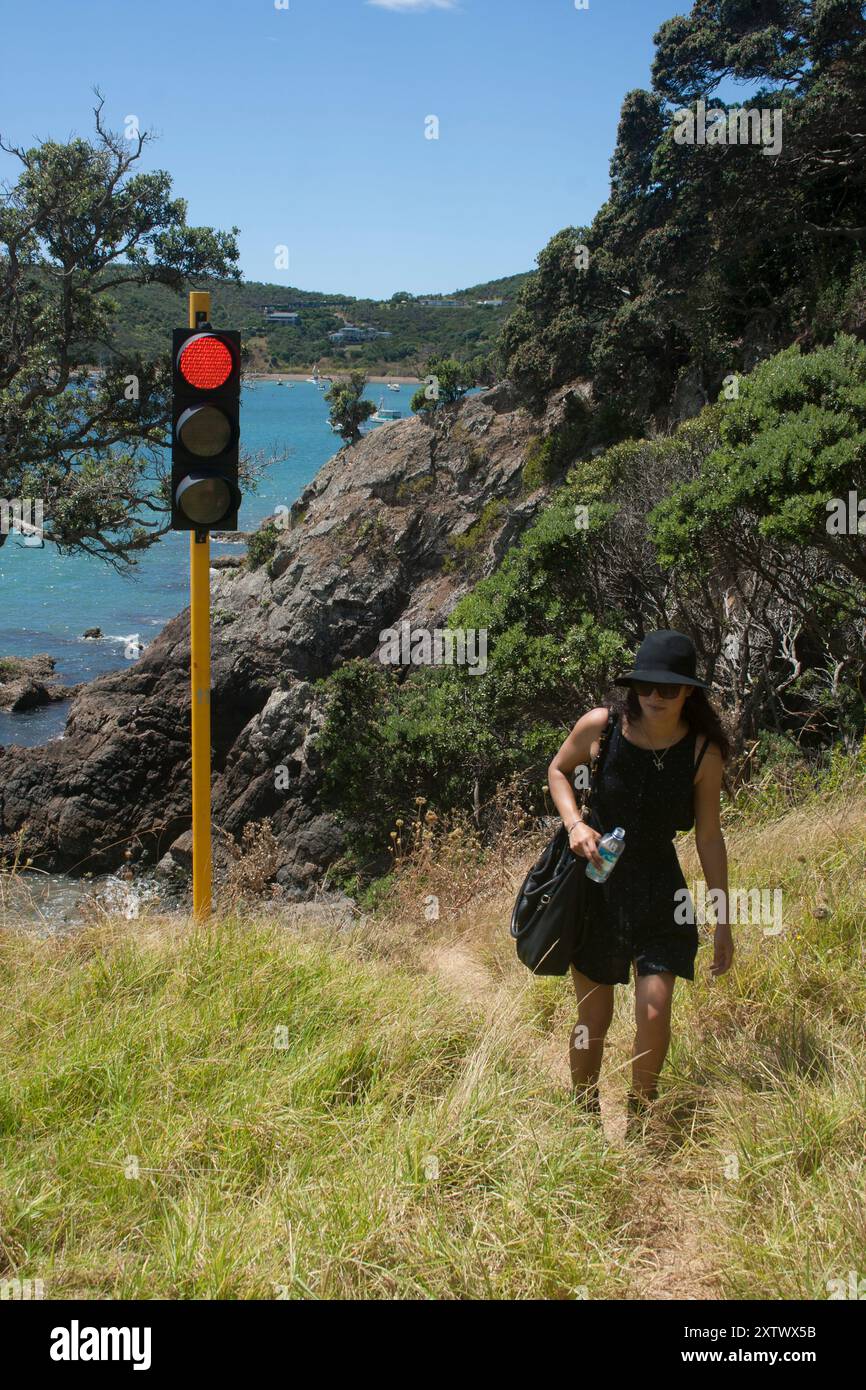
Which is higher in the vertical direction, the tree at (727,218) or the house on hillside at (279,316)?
the house on hillside at (279,316)

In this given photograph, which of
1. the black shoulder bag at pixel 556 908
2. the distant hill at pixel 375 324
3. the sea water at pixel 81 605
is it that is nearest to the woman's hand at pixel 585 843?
the black shoulder bag at pixel 556 908

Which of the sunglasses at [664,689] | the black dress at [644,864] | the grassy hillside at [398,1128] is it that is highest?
the sunglasses at [664,689]

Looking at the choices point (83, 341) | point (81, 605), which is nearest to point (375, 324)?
point (81, 605)

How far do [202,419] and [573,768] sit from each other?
2314 mm

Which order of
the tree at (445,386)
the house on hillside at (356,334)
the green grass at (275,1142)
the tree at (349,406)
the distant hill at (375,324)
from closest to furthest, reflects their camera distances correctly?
the green grass at (275,1142) < the tree at (445,386) < the tree at (349,406) < the distant hill at (375,324) < the house on hillside at (356,334)

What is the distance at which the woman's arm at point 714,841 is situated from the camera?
3723 mm

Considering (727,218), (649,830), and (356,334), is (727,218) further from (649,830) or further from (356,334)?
(356,334)

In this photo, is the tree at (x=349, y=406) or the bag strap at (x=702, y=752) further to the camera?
the tree at (x=349, y=406)

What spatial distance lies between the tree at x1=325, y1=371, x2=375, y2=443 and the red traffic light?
32.2 metres

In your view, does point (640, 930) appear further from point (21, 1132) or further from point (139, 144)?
point (139, 144)

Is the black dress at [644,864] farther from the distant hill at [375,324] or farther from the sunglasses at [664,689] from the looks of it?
the distant hill at [375,324]

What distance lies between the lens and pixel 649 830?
12.2 ft

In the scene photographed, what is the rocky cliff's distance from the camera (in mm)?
23219

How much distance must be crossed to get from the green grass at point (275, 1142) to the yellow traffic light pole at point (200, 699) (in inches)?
22.3
